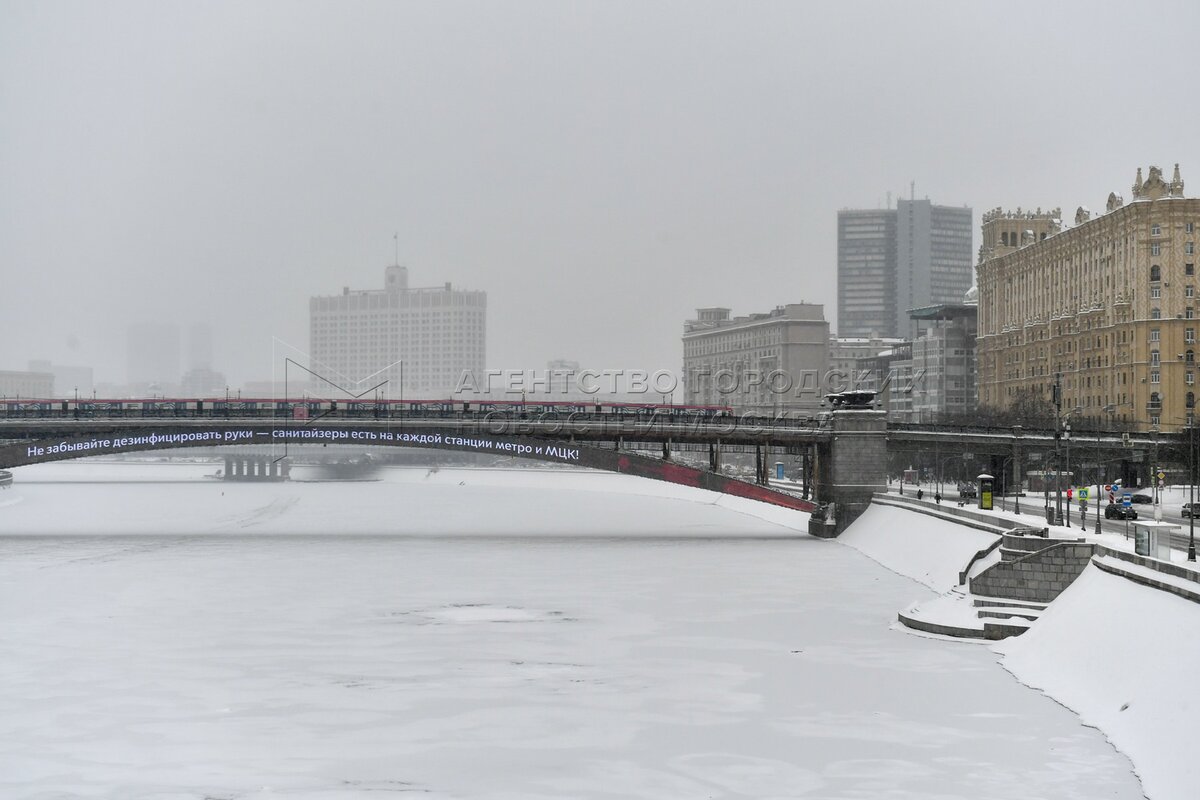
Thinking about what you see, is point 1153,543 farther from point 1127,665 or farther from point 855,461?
point 855,461

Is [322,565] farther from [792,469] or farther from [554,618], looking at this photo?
[792,469]

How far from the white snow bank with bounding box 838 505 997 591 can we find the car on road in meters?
8.98

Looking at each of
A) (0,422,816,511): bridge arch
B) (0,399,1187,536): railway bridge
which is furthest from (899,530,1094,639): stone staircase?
(0,422,816,511): bridge arch

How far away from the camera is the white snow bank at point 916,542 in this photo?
2459 inches

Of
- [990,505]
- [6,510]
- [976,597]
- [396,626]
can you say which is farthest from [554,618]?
[6,510]

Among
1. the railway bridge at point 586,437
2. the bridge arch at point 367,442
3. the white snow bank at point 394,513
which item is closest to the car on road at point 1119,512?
the railway bridge at point 586,437

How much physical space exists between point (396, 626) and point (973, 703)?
70.1 feet

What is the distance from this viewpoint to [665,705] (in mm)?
37438

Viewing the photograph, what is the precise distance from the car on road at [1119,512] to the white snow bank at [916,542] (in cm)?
898

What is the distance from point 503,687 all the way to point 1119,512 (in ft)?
143

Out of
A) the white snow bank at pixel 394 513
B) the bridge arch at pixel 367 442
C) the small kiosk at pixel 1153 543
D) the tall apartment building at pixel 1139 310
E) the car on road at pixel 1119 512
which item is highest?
the tall apartment building at pixel 1139 310

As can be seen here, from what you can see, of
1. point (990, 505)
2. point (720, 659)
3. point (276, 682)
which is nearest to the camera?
point (276, 682)

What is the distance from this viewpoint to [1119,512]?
72.9 m

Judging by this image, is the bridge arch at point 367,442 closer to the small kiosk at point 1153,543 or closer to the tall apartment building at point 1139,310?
the small kiosk at point 1153,543
